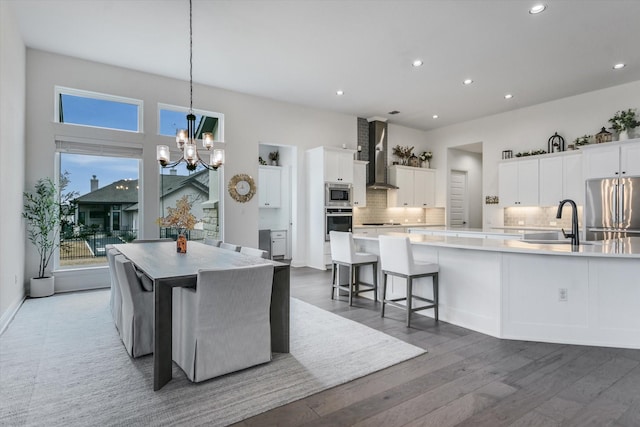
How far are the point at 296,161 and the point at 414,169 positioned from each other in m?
3.13

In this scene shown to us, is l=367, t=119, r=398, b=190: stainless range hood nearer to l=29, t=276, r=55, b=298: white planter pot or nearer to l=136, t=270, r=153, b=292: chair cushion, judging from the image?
l=136, t=270, r=153, b=292: chair cushion

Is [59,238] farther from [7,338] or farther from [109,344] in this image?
[109,344]

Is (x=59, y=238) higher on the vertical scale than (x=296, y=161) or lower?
lower

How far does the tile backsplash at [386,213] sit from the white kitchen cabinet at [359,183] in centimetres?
33

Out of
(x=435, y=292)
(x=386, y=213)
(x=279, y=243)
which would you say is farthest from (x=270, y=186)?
(x=435, y=292)

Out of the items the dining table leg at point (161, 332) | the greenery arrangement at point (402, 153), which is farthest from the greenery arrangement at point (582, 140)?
the dining table leg at point (161, 332)

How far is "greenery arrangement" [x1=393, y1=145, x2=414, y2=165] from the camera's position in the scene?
345 inches

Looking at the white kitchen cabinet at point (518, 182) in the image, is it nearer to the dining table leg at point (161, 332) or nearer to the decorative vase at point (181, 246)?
the decorative vase at point (181, 246)

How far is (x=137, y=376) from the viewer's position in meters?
2.53

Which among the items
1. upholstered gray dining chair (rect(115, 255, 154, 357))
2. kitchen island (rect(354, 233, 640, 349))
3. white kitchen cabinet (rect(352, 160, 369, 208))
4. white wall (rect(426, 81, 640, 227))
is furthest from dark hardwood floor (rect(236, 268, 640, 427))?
white wall (rect(426, 81, 640, 227))

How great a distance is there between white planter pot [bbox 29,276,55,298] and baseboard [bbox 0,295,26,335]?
0.22 metres

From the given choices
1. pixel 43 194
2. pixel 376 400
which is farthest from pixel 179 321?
pixel 43 194

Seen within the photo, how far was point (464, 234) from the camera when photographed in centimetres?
575

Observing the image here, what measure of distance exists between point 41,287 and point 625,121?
906 cm
